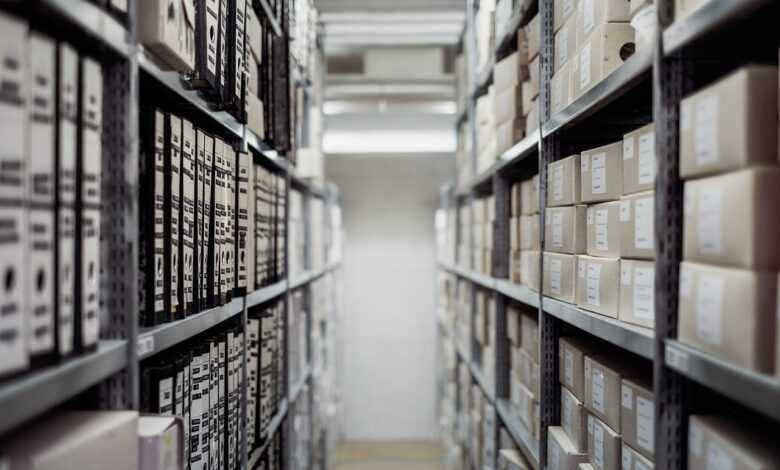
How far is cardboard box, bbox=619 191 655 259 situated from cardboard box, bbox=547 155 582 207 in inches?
11.2

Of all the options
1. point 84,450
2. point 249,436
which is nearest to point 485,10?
point 249,436

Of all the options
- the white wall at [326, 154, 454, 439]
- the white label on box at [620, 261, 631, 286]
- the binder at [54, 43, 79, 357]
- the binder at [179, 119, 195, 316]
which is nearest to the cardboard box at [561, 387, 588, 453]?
the white label on box at [620, 261, 631, 286]

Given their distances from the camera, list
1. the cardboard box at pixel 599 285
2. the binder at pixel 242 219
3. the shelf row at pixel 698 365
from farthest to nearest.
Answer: the binder at pixel 242 219
the cardboard box at pixel 599 285
the shelf row at pixel 698 365

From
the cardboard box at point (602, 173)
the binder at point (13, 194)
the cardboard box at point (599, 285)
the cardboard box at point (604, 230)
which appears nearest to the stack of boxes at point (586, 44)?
the cardboard box at point (602, 173)

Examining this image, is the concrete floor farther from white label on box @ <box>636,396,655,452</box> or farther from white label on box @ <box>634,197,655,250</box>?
white label on box @ <box>634,197,655,250</box>

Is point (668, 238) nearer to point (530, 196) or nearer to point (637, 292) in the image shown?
point (637, 292)

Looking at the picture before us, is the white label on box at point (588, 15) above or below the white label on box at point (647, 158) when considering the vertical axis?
above

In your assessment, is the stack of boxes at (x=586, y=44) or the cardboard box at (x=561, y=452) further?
the cardboard box at (x=561, y=452)

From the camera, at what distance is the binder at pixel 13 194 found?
681mm

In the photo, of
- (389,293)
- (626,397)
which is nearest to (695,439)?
(626,397)

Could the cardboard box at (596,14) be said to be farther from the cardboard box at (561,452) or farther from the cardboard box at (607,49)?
the cardboard box at (561,452)

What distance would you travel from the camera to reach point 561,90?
5.68ft

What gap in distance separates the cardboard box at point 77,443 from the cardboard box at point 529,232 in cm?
140

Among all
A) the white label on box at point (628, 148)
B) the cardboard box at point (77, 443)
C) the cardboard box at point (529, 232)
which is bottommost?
the cardboard box at point (77, 443)
